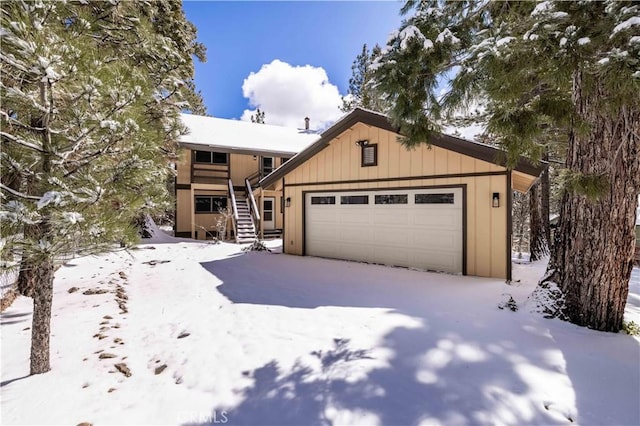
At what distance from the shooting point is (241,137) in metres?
17.7

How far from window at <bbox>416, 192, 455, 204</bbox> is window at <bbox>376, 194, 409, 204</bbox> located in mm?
361

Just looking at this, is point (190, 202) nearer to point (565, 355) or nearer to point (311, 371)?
point (311, 371)

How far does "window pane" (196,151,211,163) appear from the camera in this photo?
1612 cm

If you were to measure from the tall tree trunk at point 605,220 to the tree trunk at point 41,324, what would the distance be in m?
5.79

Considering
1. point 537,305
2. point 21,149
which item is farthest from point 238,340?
point 537,305

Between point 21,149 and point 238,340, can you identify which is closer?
point 21,149

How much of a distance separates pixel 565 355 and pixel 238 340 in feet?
11.8

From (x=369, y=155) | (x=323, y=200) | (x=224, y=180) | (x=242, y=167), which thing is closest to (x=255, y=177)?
(x=242, y=167)

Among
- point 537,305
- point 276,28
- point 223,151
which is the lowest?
point 537,305

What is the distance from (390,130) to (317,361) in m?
6.34

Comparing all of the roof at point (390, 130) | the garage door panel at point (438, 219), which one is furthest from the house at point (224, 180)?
the garage door panel at point (438, 219)

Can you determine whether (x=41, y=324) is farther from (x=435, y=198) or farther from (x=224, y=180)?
(x=224, y=180)

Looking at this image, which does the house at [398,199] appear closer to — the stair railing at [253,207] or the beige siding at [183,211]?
the stair railing at [253,207]

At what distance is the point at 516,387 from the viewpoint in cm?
271
